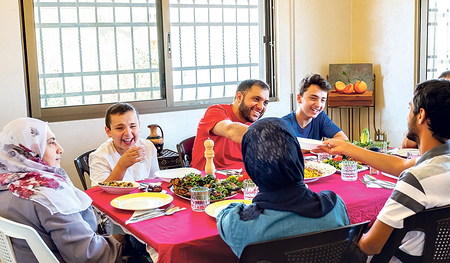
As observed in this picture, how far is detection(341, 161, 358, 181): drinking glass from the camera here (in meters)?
2.15

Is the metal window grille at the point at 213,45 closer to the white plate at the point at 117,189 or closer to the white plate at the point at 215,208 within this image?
the white plate at the point at 117,189

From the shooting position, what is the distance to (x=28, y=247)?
1.46 metres

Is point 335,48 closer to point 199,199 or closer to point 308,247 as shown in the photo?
point 199,199

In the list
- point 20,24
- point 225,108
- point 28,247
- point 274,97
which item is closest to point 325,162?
point 225,108

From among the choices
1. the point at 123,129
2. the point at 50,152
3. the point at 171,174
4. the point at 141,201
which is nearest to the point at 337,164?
the point at 171,174

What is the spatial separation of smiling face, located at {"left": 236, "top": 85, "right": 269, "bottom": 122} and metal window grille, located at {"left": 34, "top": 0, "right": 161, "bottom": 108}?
1523mm

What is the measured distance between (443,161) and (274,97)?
3408 millimetres

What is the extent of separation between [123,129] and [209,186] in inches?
33.5

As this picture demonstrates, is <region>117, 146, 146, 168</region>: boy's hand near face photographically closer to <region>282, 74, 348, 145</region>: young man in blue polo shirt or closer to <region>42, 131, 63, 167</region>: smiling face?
<region>42, 131, 63, 167</region>: smiling face

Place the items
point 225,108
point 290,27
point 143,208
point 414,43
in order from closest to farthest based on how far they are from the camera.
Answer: point 143,208 < point 225,108 < point 414,43 < point 290,27

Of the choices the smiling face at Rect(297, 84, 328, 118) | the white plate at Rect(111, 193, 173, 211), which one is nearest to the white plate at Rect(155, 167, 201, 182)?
the white plate at Rect(111, 193, 173, 211)

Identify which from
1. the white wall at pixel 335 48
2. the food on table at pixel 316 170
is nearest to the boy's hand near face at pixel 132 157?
the food on table at pixel 316 170

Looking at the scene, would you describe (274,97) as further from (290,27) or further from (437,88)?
(437,88)

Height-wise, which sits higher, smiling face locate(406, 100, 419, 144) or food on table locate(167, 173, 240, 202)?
smiling face locate(406, 100, 419, 144)
